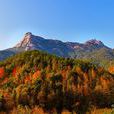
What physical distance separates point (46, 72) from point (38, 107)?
18031 mm

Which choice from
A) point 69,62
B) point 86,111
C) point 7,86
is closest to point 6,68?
point 7,86

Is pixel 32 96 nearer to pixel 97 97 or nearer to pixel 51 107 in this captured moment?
pixel 51 107

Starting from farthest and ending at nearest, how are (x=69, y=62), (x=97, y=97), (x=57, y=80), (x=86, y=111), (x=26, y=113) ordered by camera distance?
(x=69, y=62)
(x=57, y=80)
(x=97, y=97)
(x=86, y=111)
(x=26, y=113)

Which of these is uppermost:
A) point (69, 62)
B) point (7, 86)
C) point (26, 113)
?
point (69, 62)

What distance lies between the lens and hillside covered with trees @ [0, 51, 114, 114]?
8356 centimetres

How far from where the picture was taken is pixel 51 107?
83.4 metres

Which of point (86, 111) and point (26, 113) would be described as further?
point (86, 111)

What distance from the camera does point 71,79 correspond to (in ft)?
310

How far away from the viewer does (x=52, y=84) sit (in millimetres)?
90062

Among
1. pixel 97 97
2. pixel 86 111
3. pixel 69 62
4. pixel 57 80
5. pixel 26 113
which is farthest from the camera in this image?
pixel 69 62

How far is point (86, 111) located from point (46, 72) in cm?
2236

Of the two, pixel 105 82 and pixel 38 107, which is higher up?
pixel 105 82

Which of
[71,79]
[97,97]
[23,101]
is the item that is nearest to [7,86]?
[23,101]

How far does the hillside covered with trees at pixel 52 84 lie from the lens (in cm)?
8356
